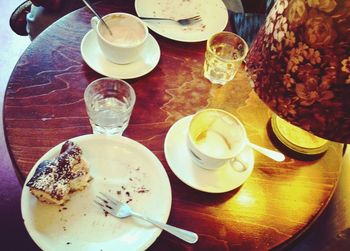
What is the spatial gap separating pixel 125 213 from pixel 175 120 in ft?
0.88

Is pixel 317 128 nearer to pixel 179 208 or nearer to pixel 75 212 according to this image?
pixel 179 208

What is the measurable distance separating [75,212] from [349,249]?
664 millimetres

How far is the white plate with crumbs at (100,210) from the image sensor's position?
2.57 feet

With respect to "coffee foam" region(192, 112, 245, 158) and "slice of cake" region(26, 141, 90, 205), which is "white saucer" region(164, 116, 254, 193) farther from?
"slice of cake" region(26, 141, 90, 205)

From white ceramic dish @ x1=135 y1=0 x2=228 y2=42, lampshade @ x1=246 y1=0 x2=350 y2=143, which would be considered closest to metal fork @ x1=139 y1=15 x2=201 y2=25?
white ceramic dish @ x1=135 y1=0 x2=228 y2=42

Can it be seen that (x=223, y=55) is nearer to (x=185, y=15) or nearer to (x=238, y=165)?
(x=185, y=15)

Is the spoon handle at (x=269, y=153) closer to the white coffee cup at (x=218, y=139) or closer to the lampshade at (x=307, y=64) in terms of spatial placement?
the white coffee cup at (x=218, y=139)

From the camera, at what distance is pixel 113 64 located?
1.08 m

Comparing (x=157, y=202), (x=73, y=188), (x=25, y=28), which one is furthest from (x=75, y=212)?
(x=25, y=28)

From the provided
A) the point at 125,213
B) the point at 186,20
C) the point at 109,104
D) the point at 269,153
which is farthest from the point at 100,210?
the point at 186,20

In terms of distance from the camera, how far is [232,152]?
2.93 feet

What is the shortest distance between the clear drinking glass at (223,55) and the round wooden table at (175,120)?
25mm

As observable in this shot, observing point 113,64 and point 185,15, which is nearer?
point 113,64

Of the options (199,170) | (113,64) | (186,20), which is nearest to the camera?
(199,170)
